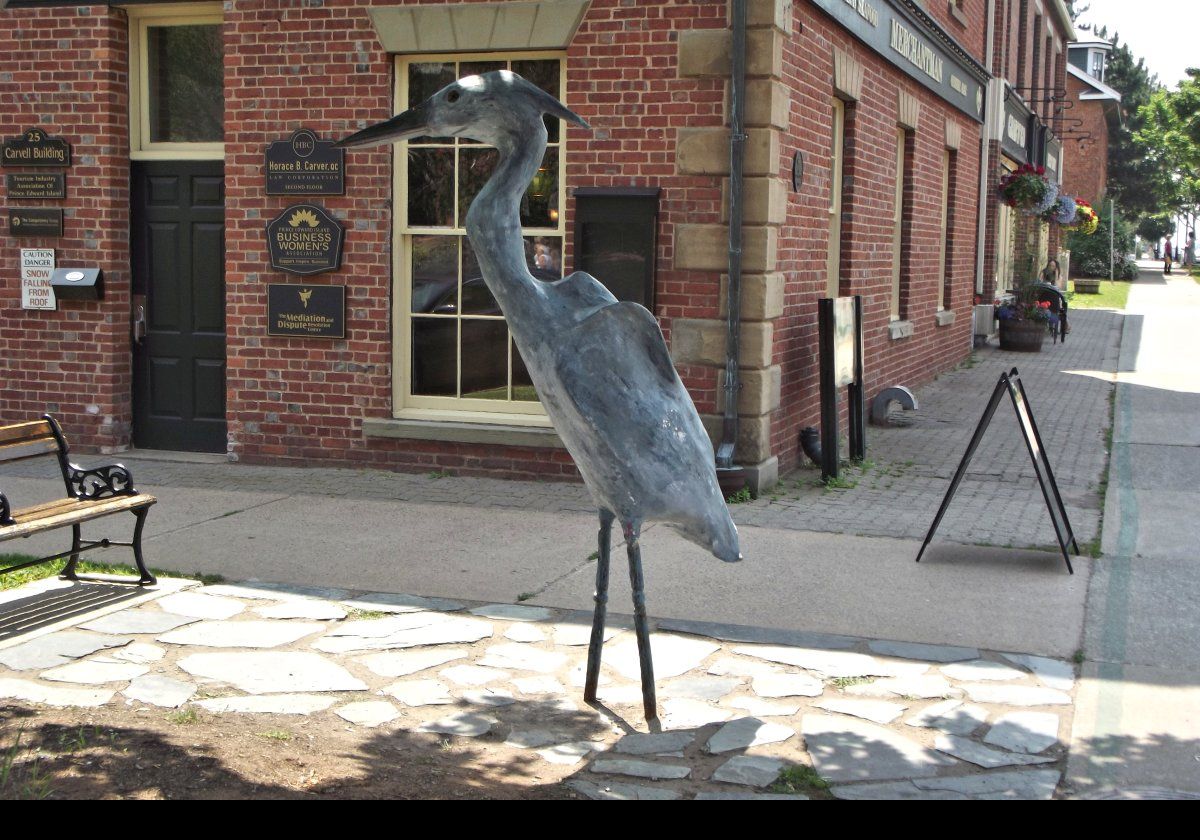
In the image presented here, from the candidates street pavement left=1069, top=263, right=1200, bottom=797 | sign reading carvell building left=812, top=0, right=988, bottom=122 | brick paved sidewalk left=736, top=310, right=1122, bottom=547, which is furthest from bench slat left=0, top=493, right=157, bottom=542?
sign reading carvell building left=812, top=0, right=988, bottom=122

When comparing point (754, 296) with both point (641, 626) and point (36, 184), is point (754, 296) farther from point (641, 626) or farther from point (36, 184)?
point (36, 184)

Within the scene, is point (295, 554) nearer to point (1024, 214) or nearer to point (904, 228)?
point (904, 228)

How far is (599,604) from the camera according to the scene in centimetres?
493

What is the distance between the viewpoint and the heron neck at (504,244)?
4617 mm

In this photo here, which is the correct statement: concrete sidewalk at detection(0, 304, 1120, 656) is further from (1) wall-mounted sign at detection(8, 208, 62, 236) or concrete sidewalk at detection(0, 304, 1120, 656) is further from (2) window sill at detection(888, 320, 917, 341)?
(2) window sill at detection(888, 320, 917, 341)

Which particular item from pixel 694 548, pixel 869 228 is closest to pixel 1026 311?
pixel 869 228

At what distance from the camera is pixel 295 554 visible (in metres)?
7.47

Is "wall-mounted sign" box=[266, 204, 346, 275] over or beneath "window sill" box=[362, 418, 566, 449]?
over

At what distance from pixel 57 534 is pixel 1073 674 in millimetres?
5651

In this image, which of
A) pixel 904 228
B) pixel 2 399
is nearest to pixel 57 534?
pixel 2 399

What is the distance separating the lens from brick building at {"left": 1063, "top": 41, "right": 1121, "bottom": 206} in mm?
52363

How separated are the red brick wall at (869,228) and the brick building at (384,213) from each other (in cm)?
6

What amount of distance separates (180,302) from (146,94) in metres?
1.67

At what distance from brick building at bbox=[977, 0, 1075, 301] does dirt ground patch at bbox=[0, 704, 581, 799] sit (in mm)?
17503
